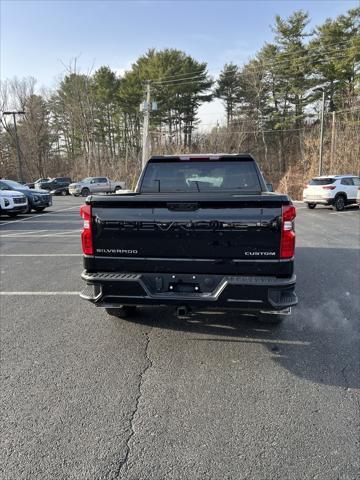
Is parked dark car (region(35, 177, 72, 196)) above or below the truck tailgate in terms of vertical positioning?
below

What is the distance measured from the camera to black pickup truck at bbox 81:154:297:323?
10.5 ft

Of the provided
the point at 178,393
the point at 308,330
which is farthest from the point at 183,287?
the point at 308,330

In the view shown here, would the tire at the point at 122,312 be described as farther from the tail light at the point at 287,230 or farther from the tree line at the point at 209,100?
the tree line at the point at 209,100

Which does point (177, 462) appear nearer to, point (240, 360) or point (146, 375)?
point (146, 375)

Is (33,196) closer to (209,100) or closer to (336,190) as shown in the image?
(336,190)

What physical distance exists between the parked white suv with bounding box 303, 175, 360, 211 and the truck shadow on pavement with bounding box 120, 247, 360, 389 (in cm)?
1325

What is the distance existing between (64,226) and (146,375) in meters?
10.9

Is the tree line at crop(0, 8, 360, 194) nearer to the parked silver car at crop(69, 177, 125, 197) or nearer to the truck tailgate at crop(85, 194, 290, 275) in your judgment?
the parked silver car at crop(69, 177, 125, 197)

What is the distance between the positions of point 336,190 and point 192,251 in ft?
54.7

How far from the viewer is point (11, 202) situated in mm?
15094

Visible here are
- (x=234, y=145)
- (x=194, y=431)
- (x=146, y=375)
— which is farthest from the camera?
(x=234, y=145)

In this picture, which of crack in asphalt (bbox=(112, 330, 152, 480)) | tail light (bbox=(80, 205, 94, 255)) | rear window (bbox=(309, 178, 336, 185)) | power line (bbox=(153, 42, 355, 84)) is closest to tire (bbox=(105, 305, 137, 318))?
crack in asphalt (bbox=(112, 330, 152, 480))

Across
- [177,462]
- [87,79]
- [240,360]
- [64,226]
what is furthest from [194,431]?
[87,79]

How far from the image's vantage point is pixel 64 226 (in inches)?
525
